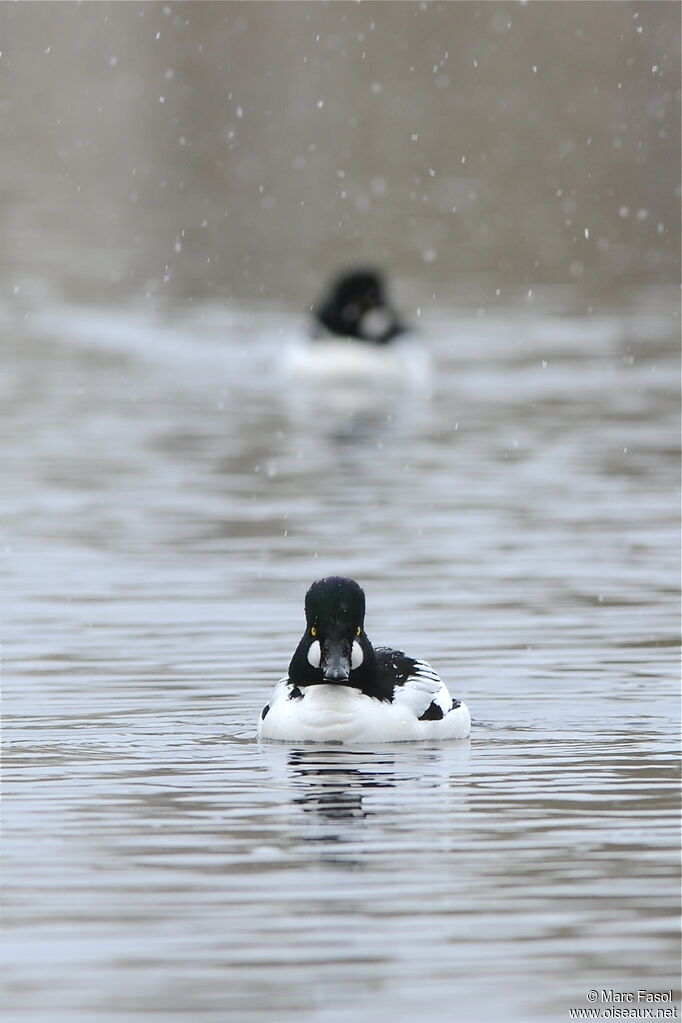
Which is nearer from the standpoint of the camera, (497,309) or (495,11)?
(497,309)

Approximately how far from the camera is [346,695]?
1314cm

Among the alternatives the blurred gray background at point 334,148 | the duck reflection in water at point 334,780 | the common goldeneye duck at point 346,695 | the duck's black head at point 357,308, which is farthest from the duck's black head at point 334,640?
the blurred gray background at point 334,148

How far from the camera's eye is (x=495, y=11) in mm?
75812

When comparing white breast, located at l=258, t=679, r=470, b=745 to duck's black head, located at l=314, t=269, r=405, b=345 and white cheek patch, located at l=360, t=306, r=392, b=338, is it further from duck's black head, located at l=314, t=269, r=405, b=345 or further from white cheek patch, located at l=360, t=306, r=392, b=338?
duck's black head, located at l=314, t=269, r=405, b=345

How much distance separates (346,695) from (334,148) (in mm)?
43868

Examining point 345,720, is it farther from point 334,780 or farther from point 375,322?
point 375,322

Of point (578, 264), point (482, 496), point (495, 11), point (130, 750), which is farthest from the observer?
point (495, 11)

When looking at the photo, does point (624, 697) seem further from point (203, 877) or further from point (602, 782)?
point (203, 877)

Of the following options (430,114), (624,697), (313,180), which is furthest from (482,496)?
(430,114)

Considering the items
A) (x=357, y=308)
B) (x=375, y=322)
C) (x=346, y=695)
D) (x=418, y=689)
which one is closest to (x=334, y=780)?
(x=346, y=695)

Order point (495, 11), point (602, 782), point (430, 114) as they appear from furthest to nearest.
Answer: point (495, 11)
point (430, 114)
point (602, 782)

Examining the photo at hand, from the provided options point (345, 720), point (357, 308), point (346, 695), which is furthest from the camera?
point (357, 308)

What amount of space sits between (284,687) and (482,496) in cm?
908

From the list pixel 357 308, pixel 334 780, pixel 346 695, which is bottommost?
pixel 334 780
